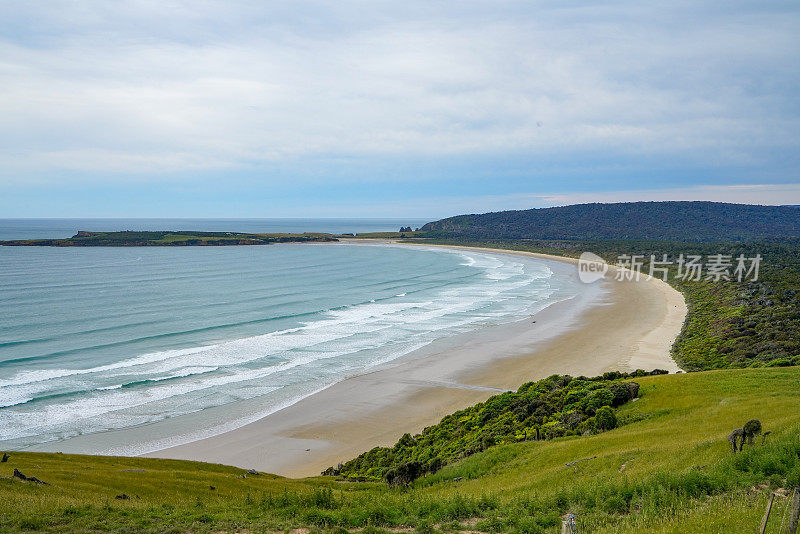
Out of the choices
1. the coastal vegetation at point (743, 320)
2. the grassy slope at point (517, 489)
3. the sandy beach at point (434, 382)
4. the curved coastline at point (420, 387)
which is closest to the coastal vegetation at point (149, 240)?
the coastal vegetation at point (743, 320)

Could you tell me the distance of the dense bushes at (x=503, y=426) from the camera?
17.8 m

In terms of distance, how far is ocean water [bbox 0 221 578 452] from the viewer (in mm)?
26969

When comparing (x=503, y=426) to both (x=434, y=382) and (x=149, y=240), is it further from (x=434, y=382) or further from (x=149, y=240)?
(x=149, y=240)

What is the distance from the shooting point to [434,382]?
Answer: 31328 mm

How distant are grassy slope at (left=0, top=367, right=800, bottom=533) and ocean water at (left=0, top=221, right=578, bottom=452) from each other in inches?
377

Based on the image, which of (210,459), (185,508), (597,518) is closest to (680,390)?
(597,518)

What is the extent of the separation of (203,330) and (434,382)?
73.2 ft

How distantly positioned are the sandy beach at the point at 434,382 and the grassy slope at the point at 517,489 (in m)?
4.71

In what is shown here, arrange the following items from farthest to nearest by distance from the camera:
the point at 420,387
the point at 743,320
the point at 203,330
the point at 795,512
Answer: the point at 203,330
the point at 743,320
the point at 420,387
the point at 795,512

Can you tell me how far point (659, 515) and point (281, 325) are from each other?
40.9 metres

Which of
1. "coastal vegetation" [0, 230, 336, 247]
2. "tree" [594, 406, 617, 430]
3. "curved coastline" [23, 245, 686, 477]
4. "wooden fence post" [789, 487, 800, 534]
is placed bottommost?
"curved coastline" [23, 245, 686, 477]

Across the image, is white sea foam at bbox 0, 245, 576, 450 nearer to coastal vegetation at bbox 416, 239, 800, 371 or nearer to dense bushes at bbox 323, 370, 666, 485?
dense bushes at bbox 323, 370, 666, 485

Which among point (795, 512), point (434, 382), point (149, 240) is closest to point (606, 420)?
point (795, 512)

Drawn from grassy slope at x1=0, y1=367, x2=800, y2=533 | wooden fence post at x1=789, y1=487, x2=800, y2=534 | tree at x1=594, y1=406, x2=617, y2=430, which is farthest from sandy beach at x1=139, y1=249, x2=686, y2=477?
wooden fence post at x1=789, y1=487, x2=800, y2=534
